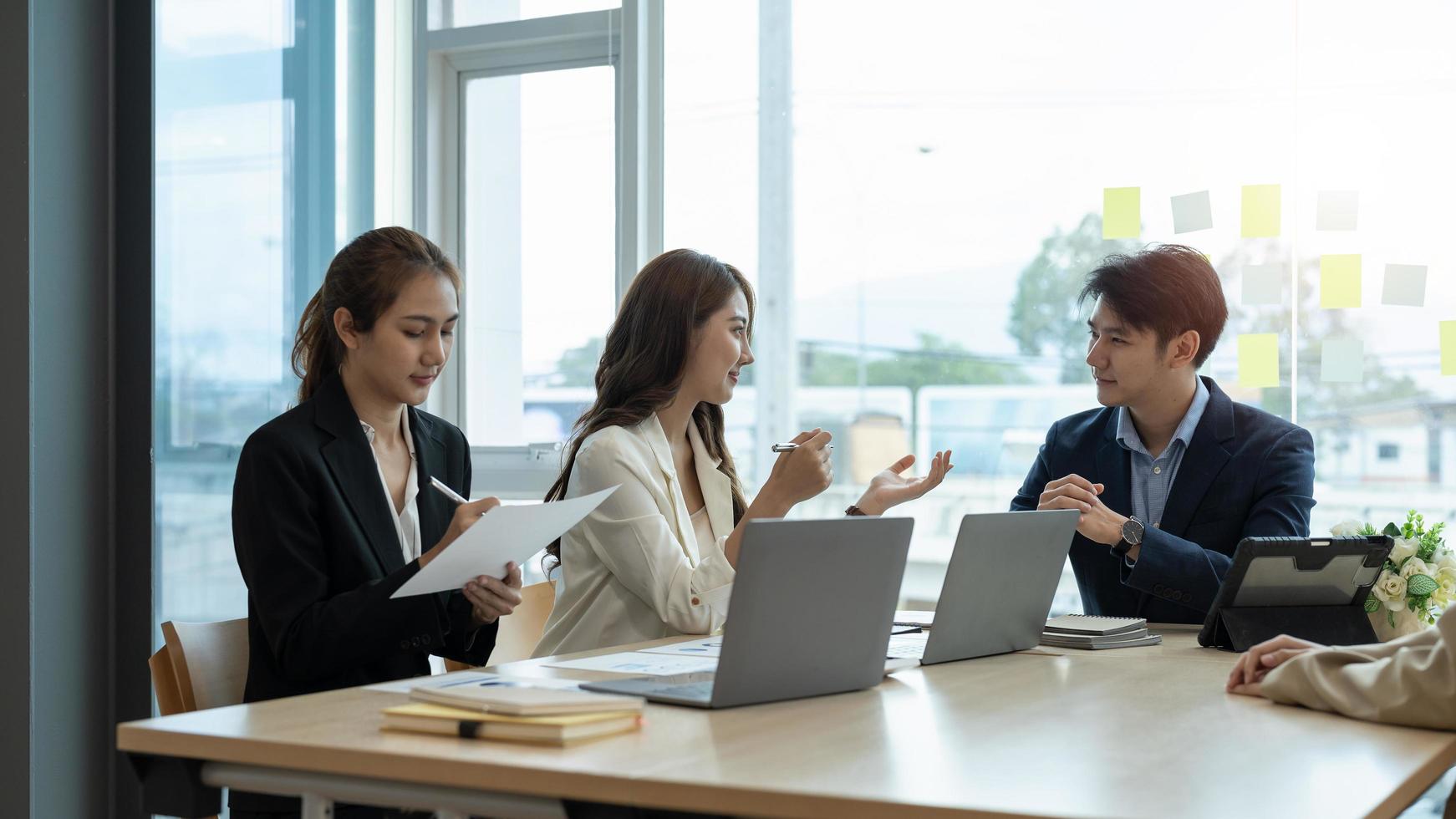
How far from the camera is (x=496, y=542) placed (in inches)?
67.4

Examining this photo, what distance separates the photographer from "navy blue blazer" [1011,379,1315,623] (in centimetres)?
220

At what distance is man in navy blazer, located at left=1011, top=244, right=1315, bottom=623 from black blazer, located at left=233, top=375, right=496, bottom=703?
114cm

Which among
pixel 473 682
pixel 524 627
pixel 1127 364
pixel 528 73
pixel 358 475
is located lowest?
pixel 524 627

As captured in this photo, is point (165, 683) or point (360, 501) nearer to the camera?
point (165, 683)

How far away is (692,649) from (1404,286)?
2.02 metres

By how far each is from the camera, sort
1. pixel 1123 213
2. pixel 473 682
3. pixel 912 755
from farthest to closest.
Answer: pixel 1123 213 → pixel 473 682 → pixel 912 755

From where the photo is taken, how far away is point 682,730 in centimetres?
124

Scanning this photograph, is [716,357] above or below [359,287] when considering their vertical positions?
below

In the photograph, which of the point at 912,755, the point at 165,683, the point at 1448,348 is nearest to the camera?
the point at 912,755

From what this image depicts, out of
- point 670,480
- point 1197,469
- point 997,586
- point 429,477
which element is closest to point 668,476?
point 670,480

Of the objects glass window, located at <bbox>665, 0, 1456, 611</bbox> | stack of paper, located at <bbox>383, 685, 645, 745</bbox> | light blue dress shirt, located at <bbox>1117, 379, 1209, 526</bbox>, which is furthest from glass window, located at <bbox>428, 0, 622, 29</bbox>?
stack of paper, located at <bbox>383, 685, 645, 745</bbox>

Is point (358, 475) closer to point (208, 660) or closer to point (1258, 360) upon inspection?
point (208, 660)

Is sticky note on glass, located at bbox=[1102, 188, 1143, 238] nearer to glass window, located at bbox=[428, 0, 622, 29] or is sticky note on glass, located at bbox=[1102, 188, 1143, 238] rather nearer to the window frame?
the window frame

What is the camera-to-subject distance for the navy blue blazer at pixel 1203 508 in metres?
2.20
